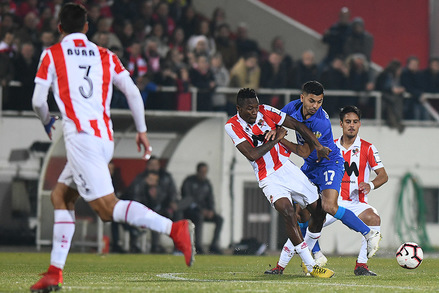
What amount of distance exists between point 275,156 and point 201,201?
7852 mm

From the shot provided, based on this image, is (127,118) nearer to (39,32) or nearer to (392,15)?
(39,32)

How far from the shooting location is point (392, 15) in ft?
74.1

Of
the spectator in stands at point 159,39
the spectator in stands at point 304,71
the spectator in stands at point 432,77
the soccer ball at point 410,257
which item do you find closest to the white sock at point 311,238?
the soccer ball at point 410,257

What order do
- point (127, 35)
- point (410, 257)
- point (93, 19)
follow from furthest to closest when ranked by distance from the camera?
point (127, 35), point (93, 19), point (410, 257)

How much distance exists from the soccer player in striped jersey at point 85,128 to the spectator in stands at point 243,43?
12444 millimetres

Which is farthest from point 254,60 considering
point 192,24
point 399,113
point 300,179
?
point 300,179

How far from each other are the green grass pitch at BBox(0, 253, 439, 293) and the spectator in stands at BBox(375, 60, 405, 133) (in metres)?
6.05

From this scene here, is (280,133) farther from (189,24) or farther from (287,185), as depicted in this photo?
(189,24)

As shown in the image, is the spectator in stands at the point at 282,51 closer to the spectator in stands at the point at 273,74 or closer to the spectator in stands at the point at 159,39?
the spectator in stands at the point at 273,74

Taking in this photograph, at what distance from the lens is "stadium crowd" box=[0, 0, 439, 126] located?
17.4 metres

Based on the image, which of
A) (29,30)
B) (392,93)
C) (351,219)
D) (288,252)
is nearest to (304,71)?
(392,93)

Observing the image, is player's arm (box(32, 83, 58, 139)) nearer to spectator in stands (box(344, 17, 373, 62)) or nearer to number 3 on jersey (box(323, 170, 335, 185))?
number 3 on jersey (box(323, 170, 335, 185))

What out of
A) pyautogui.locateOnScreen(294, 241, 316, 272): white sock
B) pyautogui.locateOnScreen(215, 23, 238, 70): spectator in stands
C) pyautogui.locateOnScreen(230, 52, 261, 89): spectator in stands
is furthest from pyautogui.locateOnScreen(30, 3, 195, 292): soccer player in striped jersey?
pyautogui.locateOnScreen(215, 23, 238, 70): spectator in stands

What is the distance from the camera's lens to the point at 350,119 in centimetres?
1135
